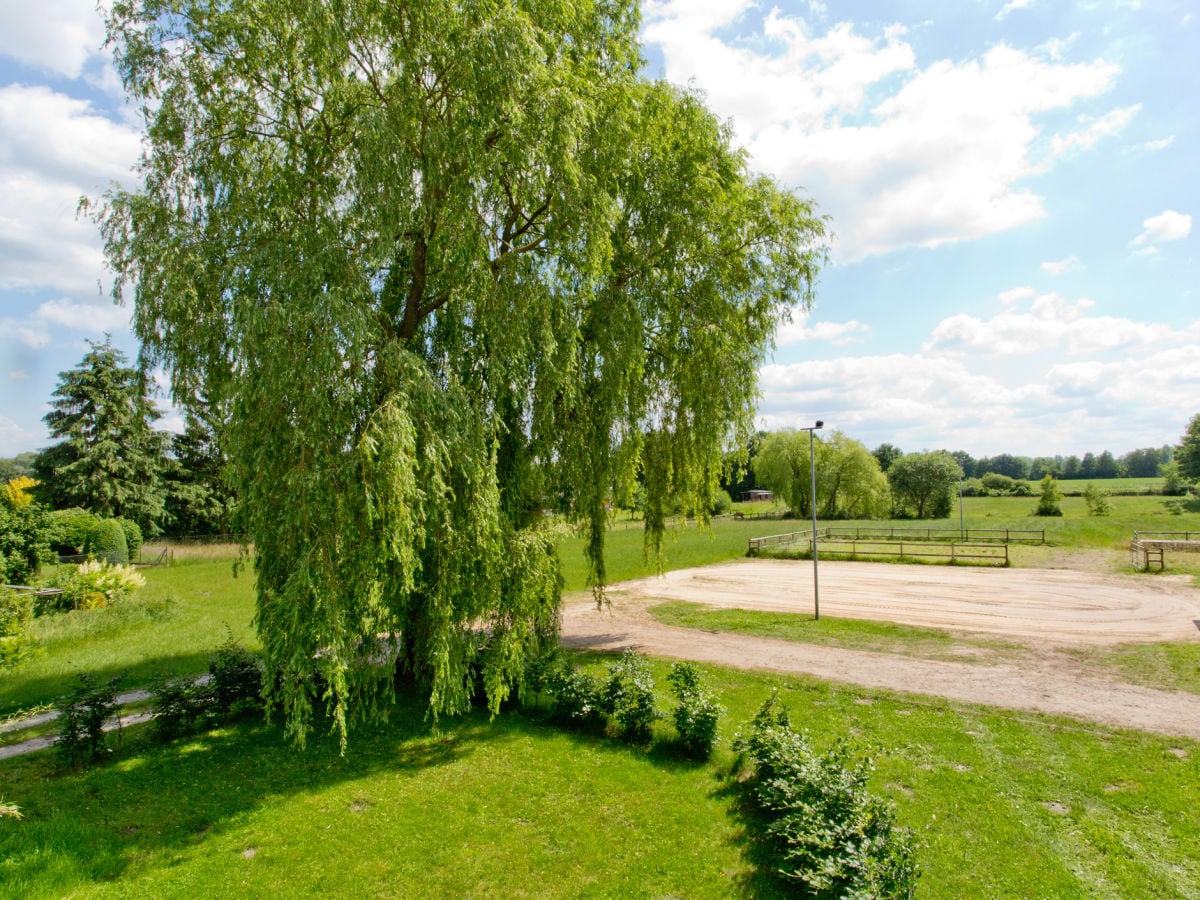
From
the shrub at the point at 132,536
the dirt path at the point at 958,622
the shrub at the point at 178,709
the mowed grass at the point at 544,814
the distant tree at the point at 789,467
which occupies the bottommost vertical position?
the dirt path at the point at 958,622

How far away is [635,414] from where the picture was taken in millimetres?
13609

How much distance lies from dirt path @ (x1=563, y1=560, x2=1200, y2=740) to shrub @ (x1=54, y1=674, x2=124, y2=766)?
1006cm

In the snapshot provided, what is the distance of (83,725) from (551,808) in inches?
275

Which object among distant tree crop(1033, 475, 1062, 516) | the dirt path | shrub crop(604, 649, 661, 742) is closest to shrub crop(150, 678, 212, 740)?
shrub crop(604, 649, 661, 742)

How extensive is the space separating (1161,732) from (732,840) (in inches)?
313

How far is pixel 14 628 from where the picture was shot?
1288cm

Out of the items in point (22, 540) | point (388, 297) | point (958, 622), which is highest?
point (388, 297)

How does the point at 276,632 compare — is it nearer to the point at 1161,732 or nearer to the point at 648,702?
the point at 648,702

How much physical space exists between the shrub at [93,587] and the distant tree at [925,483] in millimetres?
75845

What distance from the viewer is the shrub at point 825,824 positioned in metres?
5.43

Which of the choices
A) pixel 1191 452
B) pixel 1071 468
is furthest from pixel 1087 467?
pixel 1191 452

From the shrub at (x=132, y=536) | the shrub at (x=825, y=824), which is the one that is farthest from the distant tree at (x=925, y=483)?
the shrub at (x=132, y=536)

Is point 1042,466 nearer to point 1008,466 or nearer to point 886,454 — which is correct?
point 1008,466

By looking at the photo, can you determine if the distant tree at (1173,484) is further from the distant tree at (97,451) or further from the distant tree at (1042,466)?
the distant tree at (97,451)
